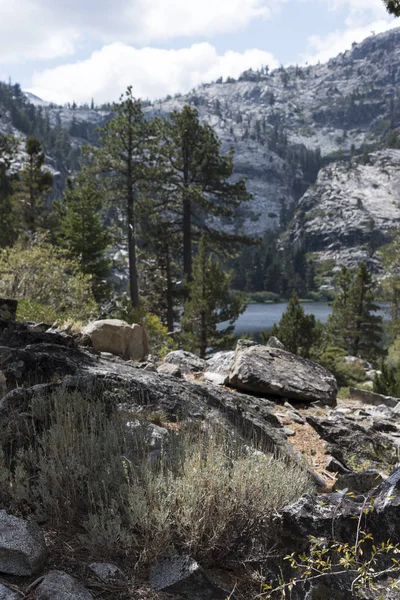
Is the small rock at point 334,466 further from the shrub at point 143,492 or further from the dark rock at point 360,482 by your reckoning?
the shrub at point 143,492

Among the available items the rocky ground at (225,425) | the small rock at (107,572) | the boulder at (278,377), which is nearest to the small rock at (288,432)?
the rocky ground at (225,425)

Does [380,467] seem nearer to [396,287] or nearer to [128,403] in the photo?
[128,403]

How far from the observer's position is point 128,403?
492 centimetres

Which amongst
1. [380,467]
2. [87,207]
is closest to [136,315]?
[87,207]

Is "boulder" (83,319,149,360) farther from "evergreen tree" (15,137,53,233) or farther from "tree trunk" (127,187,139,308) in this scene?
"evergreen tree" (15,137,53,233)

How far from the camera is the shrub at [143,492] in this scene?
2783mm

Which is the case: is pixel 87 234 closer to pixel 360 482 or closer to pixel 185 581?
pixel 360 482

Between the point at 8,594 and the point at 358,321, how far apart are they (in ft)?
140

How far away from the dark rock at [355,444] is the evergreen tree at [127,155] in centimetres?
2181

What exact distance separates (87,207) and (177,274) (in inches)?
290

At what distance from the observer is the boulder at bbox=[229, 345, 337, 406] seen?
8742 mm

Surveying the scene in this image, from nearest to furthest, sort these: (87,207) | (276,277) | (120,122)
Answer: (120,122) < (87,207) < (276,277)

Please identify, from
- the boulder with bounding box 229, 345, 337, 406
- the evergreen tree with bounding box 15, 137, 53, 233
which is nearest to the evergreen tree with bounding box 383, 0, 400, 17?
the boulder with bounding box 229, 345, 337, 406

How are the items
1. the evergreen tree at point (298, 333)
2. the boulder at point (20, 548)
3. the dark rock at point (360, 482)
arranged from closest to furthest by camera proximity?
Answer: the boulder at point (20, 548), the dark rock at point (360, 482), the evergreen tree at point (298, 333)
